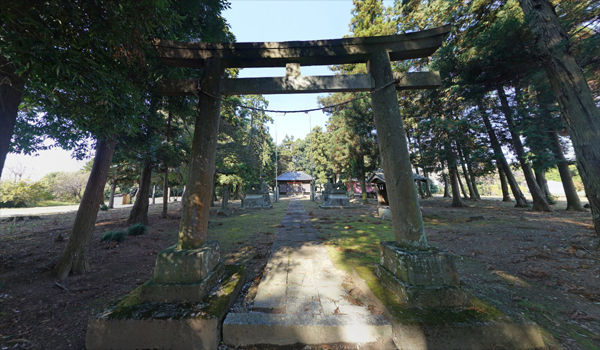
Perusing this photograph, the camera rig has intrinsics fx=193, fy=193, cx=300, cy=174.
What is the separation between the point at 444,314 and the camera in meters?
1.98

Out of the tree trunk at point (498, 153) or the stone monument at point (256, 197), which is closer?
the tree trunk at point (498, 153)

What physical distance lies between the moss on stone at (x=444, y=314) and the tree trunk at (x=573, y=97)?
604 cm

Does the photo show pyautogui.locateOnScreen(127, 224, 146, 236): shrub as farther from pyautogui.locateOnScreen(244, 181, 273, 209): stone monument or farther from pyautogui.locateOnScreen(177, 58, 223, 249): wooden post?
pyautogui.locateOnScreen(244, 181, 273, 209): stone monument

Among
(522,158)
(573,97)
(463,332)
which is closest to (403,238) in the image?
(463,332)

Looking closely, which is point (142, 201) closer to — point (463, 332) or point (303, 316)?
point (303, 316)

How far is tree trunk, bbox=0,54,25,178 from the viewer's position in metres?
2.88

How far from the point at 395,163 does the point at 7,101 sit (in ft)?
19.4

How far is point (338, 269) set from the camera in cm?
353

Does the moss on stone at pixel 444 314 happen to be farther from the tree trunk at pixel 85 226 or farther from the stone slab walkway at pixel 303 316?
the tree trunk at pixel 85 226

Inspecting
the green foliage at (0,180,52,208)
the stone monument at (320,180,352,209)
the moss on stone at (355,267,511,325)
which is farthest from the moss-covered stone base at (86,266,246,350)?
the green foliage at (0,180,52,208)

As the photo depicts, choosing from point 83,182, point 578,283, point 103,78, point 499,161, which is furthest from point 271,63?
point 83,182

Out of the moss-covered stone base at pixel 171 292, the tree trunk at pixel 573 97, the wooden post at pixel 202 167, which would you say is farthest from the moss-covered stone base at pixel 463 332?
the tree trunk at pixel 573 97

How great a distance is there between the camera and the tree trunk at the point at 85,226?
3797 mm

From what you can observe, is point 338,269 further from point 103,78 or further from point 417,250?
point 103,78
